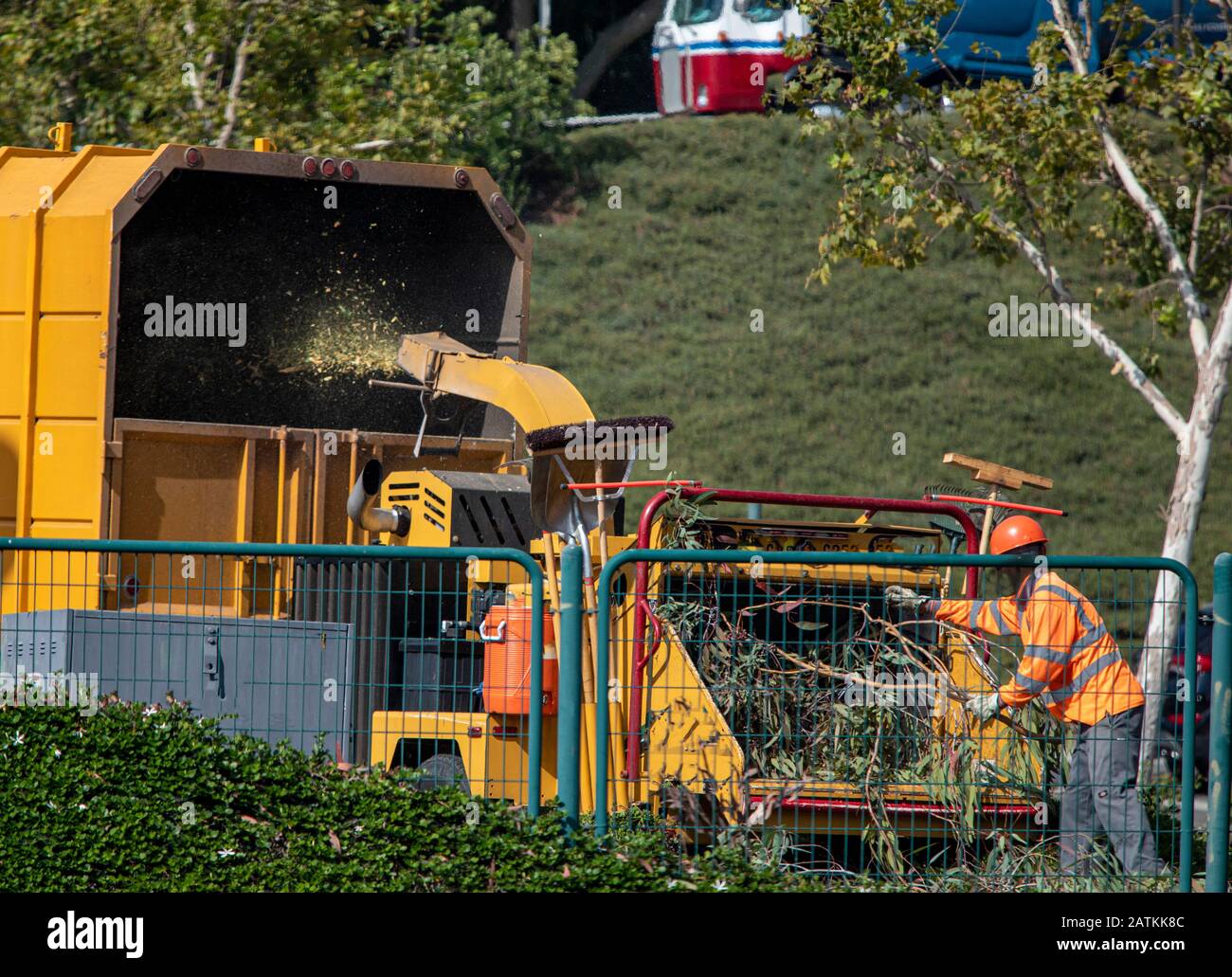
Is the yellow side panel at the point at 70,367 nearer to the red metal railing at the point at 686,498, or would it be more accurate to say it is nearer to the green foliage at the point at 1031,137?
the red metal railing at the point at 686,498

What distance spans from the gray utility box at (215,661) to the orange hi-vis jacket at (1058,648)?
8.18 ft

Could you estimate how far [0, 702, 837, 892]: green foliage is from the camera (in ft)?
18.3

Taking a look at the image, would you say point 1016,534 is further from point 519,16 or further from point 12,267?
point 519,16

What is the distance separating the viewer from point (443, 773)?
6676 millimetres

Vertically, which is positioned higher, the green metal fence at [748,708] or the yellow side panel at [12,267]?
the yellow side panel at [12,267]

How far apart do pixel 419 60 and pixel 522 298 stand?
7.75 meters

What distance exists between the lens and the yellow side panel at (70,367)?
796cm

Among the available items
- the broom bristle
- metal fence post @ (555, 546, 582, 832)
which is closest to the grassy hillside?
the broom bristle

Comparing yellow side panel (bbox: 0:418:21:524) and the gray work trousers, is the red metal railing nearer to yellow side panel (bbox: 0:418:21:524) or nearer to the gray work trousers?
the gray work trousers

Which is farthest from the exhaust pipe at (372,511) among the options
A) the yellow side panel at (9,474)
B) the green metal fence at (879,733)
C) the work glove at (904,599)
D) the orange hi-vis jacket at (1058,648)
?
the orange hi-vis jacket at (1058,648)
